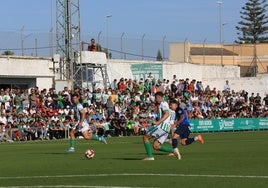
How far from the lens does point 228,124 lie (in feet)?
161

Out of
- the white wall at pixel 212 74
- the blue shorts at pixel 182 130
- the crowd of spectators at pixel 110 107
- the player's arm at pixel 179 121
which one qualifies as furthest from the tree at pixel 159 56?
the player's arm at pixel 179 121

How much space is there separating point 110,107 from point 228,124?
35.3 feet

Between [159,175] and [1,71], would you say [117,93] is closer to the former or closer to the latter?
[1,71]

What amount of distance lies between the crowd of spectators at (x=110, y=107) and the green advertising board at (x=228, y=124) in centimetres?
143

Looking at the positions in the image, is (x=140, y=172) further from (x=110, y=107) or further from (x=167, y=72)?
(x=167, y=72)

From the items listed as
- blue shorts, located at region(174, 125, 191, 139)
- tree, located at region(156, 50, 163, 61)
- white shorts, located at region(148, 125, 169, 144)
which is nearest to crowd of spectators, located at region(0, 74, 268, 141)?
tree, located at region(156, 50, 163, 61)

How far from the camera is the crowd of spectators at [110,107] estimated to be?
125ft

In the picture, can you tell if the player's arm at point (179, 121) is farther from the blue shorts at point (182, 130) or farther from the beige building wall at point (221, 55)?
the beige building wall at point (221, 55)

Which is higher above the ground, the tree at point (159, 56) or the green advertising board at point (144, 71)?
the tree at point (159, 56)

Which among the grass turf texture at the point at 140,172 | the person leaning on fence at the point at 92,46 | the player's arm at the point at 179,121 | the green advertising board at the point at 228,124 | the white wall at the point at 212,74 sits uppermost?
the person leaning on fence at the point at 92,46

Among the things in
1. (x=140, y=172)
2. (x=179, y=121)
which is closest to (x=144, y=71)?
(x=179, y=121)

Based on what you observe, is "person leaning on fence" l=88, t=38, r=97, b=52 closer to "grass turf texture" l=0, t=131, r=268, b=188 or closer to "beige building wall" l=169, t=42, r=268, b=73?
"beige building wall" l=169, t=42, r=268, b=73

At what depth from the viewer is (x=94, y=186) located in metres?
11.5

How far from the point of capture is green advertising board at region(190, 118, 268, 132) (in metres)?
46.6
